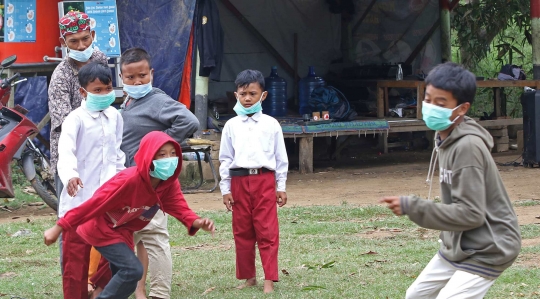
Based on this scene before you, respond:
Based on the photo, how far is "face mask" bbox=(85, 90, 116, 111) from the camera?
511 centimetres

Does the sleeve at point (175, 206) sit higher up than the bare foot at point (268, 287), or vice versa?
the sleeve at point (175, 206)

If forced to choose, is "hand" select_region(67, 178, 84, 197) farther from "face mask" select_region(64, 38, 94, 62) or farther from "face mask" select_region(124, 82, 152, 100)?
"face mask" select_region(64, 38, 94, 62)

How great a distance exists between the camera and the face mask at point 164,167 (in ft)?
14.5

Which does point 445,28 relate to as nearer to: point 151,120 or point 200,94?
point 200,94

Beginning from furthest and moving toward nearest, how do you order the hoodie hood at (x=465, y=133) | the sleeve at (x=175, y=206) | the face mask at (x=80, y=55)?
the face mask at (x=80, y=55) → the sleeve at (x=175, y=206) → the hoodie hood at (x=465, y=133)

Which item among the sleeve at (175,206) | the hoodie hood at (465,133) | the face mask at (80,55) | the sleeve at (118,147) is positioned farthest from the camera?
the face mask at (80,55)

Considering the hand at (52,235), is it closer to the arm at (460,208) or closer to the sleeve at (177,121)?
the sleeve at (177,121)

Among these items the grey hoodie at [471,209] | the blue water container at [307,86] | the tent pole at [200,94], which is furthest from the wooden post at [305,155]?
the grey hoodie at [471,209]

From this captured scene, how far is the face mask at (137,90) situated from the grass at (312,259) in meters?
1.40

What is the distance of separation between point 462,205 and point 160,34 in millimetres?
8842

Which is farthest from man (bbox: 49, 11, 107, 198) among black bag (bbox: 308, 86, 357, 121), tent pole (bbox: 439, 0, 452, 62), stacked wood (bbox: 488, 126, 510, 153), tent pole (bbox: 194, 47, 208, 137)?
tent pole (bbox: 439, 0, 452, 62)

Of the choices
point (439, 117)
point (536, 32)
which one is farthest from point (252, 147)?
point (536, 32)

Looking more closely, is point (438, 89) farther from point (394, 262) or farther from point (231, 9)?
point (231, 9)

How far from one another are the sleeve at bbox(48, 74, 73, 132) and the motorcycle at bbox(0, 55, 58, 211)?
3.10 metres
